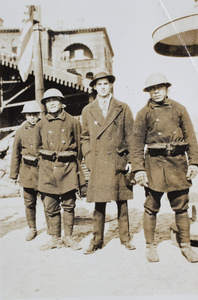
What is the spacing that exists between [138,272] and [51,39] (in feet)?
78.7

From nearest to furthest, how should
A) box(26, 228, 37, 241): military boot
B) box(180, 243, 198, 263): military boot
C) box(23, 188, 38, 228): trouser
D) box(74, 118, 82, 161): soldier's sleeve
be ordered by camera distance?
1. box(180, 243, 198, 263): military boot
2. box(74, 118, 82, 161): soldier's sleeve
3. box(26, 228, 37, 241): military boot
4. box(23, 188, 38, 228): trouser

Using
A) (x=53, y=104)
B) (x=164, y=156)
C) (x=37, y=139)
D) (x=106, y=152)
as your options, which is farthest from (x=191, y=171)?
(x=37, y=139)

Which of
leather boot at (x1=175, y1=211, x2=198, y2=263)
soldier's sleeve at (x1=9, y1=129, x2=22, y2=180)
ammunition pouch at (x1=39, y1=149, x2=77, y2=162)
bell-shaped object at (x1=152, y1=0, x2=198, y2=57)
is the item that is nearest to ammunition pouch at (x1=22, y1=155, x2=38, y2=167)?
soldier's sleeve at (x1=9, y1=129, x2=22, y2=180)

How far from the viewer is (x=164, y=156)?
11.0 feet

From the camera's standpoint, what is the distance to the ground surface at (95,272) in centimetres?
278

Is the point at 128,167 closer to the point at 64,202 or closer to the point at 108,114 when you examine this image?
the point at 108,114

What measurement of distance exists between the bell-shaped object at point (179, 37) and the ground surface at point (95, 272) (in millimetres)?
2492

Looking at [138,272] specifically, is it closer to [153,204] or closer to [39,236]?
[153,204]

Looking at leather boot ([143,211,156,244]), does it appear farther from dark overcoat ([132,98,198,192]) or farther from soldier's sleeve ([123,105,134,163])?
soldier's sleeve ([123,105,134,163])

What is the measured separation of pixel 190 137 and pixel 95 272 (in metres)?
1.77

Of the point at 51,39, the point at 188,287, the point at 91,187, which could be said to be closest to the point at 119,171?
the point at 91,187

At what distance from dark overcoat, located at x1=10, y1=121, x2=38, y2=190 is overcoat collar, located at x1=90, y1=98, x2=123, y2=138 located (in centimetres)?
120

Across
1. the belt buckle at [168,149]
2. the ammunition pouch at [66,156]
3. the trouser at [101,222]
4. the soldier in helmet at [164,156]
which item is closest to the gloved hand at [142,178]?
the soldier in helmet at [164,156]

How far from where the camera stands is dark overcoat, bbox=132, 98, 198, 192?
3299 mm
